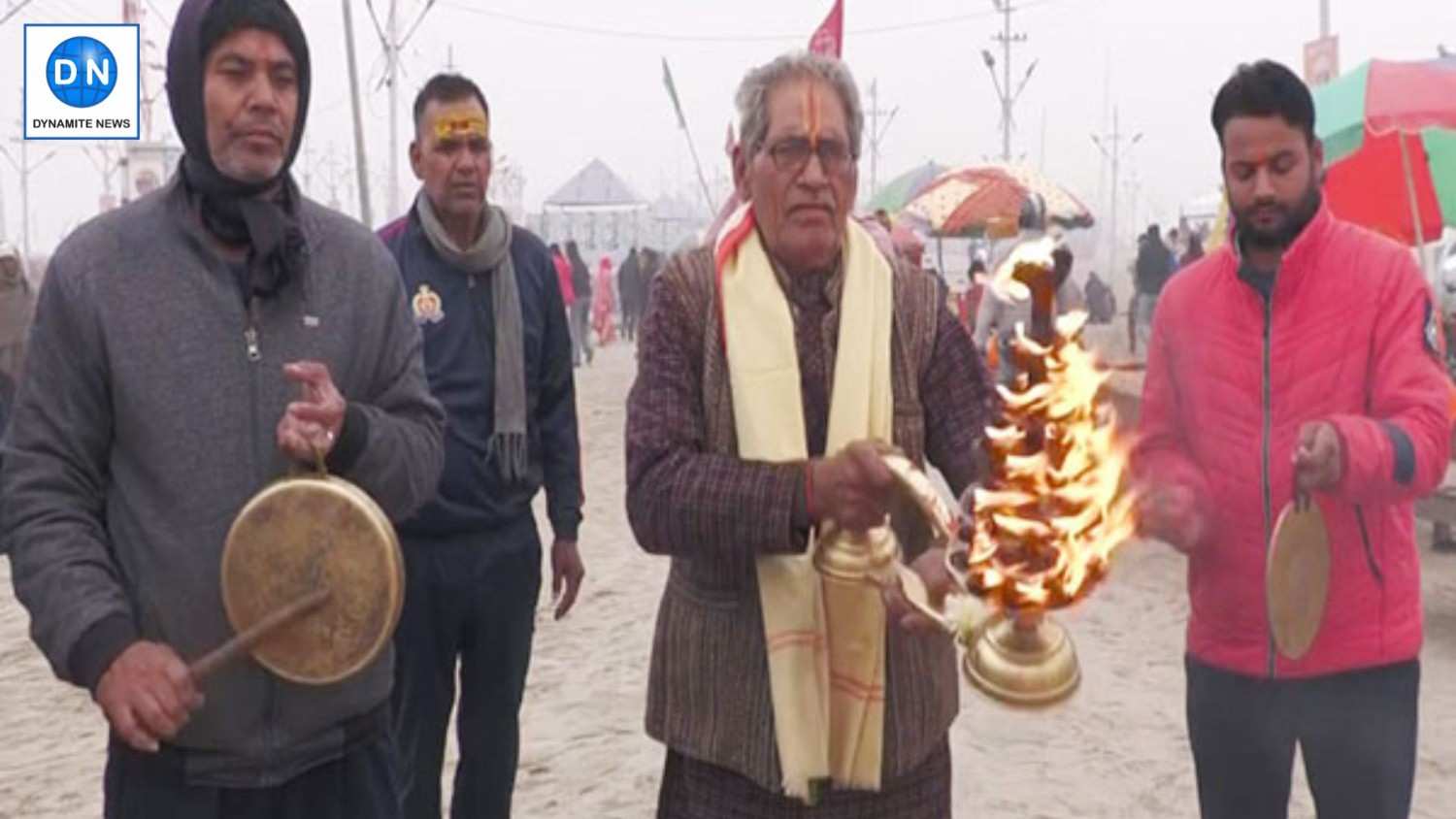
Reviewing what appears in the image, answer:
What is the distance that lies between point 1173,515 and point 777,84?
3.33 ft

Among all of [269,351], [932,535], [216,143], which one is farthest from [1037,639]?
[216,143]

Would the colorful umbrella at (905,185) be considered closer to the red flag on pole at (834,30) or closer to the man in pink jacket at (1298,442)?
the red flag on pole at (834,30)

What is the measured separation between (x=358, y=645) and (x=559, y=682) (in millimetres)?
4162

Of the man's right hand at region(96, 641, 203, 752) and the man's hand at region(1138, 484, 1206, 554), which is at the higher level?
the man's hand at region(1138, 484, 1206, 554)

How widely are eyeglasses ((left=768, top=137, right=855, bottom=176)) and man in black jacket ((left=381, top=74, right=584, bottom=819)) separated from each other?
1.63 meters

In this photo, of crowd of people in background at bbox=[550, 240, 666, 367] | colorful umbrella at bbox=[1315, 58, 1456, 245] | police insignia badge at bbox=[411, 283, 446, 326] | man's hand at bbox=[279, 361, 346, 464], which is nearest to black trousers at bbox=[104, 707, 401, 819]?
man's hand at bbox=[279, 361, 346, 464]

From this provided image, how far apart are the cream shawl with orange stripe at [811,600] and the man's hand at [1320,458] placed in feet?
2.22

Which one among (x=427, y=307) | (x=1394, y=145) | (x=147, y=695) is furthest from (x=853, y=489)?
(x=1394, y=145)

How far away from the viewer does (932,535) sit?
235 centimetres

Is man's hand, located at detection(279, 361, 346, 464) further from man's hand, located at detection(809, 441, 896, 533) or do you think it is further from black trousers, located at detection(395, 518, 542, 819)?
black trousers, located at detection(395, 518, 542, 819)

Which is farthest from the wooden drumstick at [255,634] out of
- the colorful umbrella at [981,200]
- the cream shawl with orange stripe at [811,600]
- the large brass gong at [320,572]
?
the colorful umbrella at [981,200]

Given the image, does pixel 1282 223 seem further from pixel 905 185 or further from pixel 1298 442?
A: pixel 905 185

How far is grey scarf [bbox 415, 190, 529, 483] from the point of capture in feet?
12.3

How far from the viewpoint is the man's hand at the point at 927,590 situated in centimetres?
205
